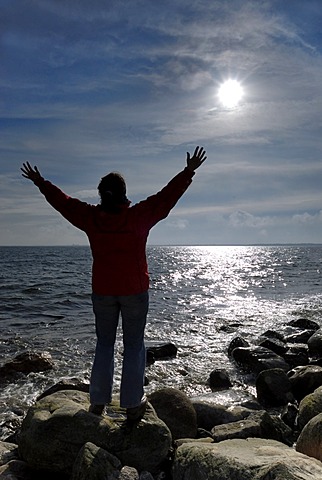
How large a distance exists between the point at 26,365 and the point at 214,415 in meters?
5.82

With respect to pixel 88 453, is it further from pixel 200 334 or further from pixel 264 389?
pixel 200 334

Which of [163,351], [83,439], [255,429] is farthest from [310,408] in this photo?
[163,351]

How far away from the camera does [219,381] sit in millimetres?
10359

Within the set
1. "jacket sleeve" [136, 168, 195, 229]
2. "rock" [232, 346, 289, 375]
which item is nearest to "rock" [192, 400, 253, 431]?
"jacket sleeve" [136, 168, 195, 229]

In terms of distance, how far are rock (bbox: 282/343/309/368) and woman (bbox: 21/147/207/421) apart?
324 inches

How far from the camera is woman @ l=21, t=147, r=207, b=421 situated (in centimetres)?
478

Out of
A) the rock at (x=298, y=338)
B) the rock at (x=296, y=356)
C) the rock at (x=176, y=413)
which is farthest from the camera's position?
the rock at (x=298, y=338)

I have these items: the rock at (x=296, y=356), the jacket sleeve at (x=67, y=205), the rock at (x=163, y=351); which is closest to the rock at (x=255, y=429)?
the jacket sleeve at (x=67, y=205)

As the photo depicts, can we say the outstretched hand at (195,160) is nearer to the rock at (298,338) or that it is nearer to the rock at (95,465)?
the rock at (95,465)

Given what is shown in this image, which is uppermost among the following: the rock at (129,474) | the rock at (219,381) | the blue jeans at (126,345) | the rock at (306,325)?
the blue jeans at (126,345)

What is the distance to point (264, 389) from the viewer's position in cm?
916

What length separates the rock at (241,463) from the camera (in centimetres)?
361

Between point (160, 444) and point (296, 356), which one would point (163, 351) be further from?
point (160, 444)

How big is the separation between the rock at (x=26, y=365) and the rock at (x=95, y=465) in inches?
269
